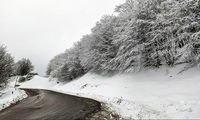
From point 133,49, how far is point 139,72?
3350 mm

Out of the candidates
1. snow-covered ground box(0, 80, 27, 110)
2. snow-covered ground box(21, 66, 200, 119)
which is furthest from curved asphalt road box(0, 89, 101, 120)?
snow-covered ground box(0, 80, 27, 110)

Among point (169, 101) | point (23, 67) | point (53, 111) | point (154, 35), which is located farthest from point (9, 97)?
point (23, 67)

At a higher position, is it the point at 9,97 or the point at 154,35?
the point at 154,35

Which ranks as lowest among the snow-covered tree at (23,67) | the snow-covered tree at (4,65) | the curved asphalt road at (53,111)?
the curved asphalt road at (53,111)

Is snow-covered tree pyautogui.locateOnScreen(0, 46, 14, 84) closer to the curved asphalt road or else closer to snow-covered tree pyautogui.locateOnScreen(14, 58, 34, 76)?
the curved asphalt road

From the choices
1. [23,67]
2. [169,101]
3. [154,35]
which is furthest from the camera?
[23,67]

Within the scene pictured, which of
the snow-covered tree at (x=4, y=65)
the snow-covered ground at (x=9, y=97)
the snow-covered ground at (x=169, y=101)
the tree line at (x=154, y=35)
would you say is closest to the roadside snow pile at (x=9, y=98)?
the snow-covered ground at (x=9, y=97)

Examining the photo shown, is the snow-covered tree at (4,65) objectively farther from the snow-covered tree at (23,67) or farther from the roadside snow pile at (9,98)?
the snow-covered tree at (23,67)

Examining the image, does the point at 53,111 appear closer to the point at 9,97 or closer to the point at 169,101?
the point at 169,101

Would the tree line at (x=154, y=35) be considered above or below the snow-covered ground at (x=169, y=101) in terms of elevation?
above

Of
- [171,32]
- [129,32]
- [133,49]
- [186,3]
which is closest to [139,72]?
[133,49]

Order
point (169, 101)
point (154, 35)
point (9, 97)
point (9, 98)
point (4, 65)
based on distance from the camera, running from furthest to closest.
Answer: point (4, 65)
point (9, 97)
point (9, 98)
point (154, 35)
point (169, 101)

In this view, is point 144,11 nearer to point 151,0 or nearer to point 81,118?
point 151,0

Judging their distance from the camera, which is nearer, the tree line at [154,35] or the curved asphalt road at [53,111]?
the curved asphalt road at [53,111]
